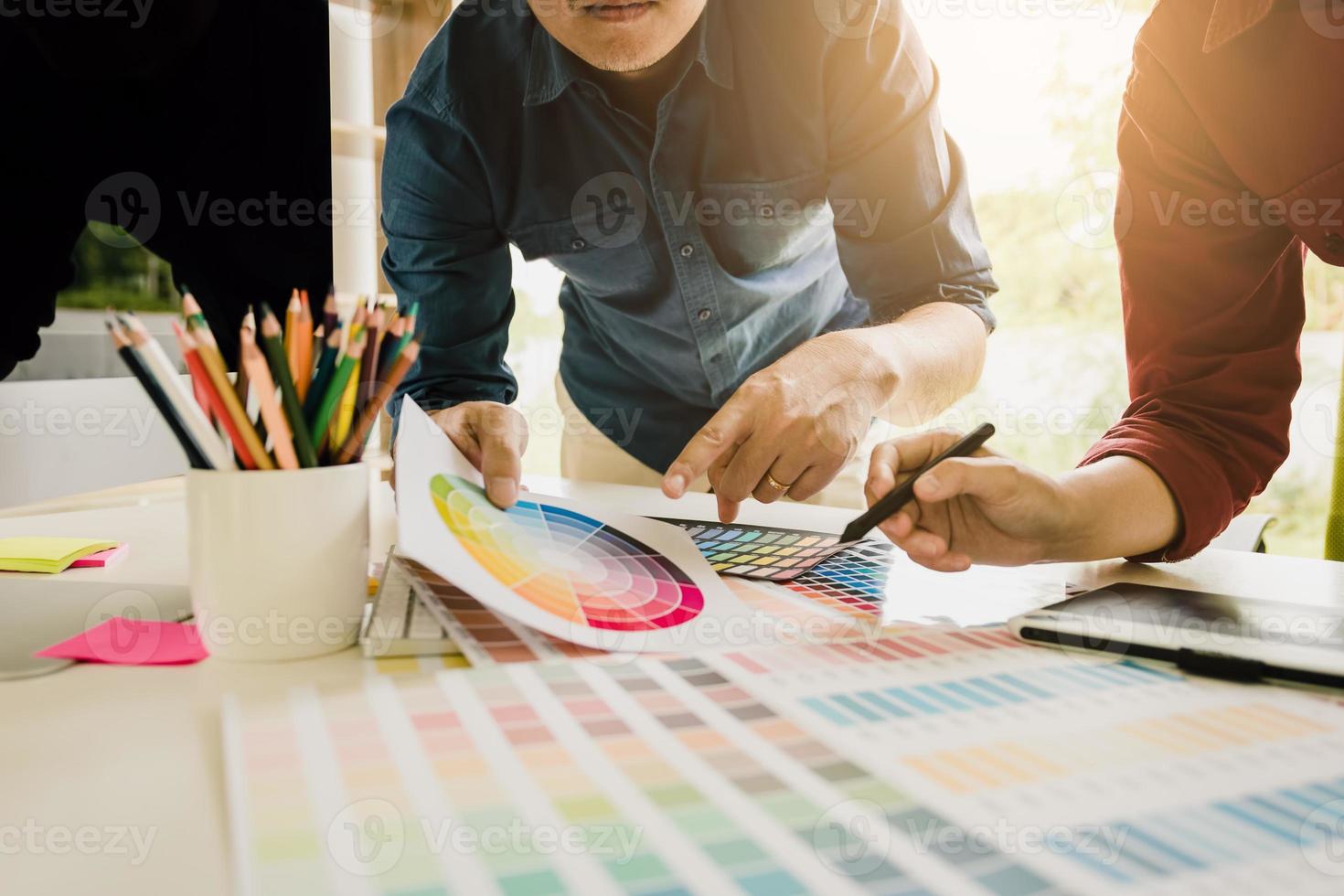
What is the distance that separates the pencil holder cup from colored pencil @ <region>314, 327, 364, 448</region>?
0.9 inches

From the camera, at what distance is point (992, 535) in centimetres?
58

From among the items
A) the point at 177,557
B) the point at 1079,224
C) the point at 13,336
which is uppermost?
the point at 1079,224

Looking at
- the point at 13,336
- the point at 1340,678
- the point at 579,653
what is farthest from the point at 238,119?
the point at 1340,678

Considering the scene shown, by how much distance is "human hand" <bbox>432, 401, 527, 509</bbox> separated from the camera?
0.56m

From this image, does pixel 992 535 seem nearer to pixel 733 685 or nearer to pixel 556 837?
pixel 733 685

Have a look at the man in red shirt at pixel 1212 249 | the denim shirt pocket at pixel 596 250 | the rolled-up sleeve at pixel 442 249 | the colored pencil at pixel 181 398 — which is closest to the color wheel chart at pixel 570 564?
the colored pencil at pixel 181 398

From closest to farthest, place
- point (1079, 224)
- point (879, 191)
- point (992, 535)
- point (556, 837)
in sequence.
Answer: point (556, 837), point (992, 535), point (879, 191), point (1079, 224)

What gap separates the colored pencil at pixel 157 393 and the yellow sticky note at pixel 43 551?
0.23 m

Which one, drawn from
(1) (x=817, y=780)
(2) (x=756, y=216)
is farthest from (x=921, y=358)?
(1) (x=817, y=780)

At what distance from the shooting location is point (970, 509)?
1.90 feet

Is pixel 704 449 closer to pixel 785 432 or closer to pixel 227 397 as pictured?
pixel 785 432

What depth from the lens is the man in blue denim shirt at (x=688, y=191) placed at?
3.04 ft

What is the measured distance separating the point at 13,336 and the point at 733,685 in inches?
16.3

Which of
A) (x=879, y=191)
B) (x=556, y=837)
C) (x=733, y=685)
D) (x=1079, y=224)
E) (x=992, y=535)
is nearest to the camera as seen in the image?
(x=556, y=837)
